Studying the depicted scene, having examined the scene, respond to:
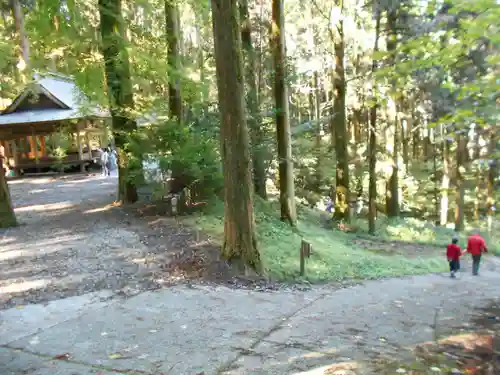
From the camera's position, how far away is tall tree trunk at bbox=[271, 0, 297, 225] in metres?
14.4

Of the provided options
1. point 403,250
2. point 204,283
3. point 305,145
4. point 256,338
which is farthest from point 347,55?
point 256,338

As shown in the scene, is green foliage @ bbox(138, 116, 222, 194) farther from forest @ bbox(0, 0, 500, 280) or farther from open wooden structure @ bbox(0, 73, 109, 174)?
open wooden structure @ bbox(0, 73, 109, 174)

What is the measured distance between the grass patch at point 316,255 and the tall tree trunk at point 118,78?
3.01m

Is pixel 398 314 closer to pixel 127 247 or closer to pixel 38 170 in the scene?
pixel 127 247

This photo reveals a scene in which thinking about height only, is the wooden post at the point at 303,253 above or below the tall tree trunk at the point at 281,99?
below

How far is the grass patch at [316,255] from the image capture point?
11.2m

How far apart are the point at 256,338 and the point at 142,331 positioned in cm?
156

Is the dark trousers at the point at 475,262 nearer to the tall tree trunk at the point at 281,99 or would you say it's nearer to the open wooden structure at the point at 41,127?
the tall tree trunk at the point at 281,99

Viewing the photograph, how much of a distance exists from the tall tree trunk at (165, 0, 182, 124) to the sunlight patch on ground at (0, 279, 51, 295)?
23.8 ft

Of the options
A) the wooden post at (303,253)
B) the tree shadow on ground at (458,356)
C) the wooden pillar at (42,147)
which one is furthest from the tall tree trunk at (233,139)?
the wooden pillar at (42,147)

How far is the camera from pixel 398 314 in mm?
7672

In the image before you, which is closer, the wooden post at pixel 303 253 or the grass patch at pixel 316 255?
the wooden post at pixel 303 253

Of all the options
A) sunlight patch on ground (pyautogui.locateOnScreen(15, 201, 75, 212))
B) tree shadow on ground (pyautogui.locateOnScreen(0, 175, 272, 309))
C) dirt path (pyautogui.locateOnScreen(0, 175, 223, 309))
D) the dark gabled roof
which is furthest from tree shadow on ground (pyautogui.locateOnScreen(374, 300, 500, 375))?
the dark gabled roof

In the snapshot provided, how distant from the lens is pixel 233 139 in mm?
8992
